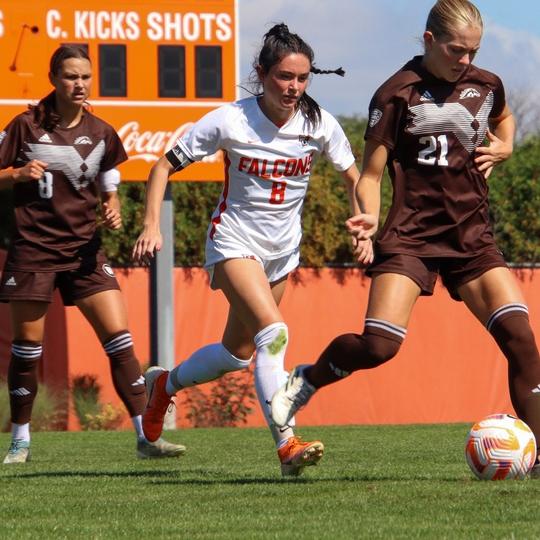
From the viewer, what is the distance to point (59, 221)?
8195 millimetres

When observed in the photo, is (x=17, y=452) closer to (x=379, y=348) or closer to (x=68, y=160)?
(x=68, y=160)

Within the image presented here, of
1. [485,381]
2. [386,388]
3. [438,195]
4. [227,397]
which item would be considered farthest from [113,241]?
[438,195]

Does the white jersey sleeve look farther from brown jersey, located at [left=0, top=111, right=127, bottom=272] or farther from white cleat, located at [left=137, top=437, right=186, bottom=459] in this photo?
white cleat, located at [left=137, top=437, right=186, bottom=459]

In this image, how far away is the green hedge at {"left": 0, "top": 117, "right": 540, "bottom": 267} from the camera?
17.7m

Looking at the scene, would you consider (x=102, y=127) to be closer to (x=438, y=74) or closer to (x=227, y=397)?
(x=438, y=74)

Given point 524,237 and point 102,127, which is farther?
point 524,237

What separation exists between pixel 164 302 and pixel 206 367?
8.70 metres

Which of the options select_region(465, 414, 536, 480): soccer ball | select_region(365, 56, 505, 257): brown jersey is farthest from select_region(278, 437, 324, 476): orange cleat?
select_region(365, 56, 505, 257): brown jersey

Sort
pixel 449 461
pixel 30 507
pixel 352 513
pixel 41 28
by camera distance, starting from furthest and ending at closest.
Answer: pixel 41 28 < pixel 449 461 < pixel 30 507 < pixel 352 513

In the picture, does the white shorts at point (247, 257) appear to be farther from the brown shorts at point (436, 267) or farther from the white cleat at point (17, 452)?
the white cleat at point (17, 452)

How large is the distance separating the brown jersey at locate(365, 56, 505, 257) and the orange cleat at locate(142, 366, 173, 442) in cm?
206

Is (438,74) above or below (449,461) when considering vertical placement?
above

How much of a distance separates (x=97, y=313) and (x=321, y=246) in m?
10.3

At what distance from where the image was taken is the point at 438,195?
6285 mm
